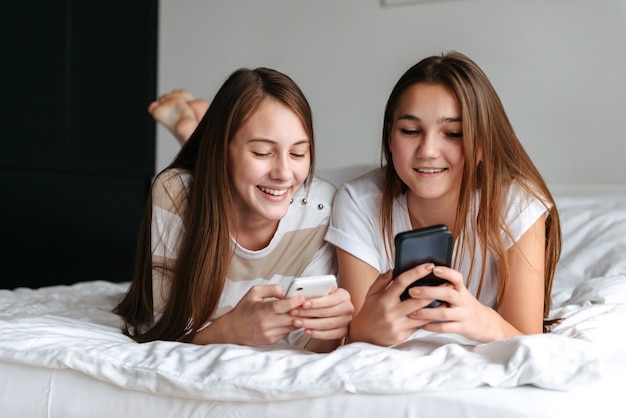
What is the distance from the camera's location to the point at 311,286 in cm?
128

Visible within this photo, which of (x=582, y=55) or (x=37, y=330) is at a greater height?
(x=582, y=55)

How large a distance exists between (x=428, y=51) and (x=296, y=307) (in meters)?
2.11

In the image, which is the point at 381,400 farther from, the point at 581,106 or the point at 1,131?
the point at 1,131

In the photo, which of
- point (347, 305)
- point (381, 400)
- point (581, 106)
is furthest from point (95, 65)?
point (381, 400)

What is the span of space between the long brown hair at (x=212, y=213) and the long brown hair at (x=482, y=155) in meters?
0.26

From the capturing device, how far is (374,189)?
167 cm

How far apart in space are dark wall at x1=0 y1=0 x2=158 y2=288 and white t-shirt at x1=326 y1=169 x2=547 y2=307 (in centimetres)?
205

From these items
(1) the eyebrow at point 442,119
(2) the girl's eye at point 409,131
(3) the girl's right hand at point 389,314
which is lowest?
(3) the girl's right hand at point 389,314

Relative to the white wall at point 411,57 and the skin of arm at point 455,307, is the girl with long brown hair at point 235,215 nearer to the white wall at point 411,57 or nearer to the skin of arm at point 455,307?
the skin of arm at point 455,307

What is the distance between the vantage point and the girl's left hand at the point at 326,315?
4.25 feet

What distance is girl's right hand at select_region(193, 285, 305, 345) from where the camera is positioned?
4.25 ft

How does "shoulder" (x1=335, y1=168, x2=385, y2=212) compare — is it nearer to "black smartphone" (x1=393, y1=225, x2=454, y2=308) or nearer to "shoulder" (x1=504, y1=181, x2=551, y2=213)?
"shoulder" (x1=504, y1=181, x2=551, y2=213)

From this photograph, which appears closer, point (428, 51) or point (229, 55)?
point (428, 51)

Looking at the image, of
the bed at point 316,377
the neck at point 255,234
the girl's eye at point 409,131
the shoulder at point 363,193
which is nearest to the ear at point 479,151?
the girl's eye at point 409,131
